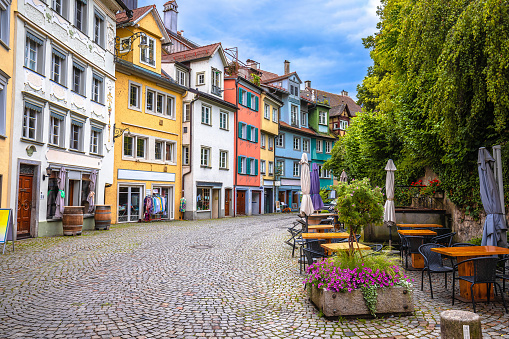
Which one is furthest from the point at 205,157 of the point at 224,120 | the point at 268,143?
the point at 268,143

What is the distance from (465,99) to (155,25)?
2136 cm

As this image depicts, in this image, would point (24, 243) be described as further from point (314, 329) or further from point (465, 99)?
point (465, 99)

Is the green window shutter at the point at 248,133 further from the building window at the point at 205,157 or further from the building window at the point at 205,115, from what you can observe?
the building window at the point at 205,157

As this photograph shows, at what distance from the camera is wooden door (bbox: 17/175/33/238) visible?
48.2 feet

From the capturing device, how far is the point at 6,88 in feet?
44.9

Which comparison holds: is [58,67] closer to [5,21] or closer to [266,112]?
[5,21]

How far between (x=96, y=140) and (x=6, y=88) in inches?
272

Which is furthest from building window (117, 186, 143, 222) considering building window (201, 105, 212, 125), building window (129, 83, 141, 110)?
building window (201, 105, 212, 125)

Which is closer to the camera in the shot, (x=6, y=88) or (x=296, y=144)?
(x=6, y=88)

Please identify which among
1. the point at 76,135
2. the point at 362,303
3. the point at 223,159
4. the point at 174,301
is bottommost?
the point at 174,301

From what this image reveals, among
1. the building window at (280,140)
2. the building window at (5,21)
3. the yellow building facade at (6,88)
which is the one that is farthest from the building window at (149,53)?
the building window at (280,140)

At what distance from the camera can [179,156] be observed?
2788cm

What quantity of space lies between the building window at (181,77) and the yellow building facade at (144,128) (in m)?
1.83

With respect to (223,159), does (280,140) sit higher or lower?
higher
